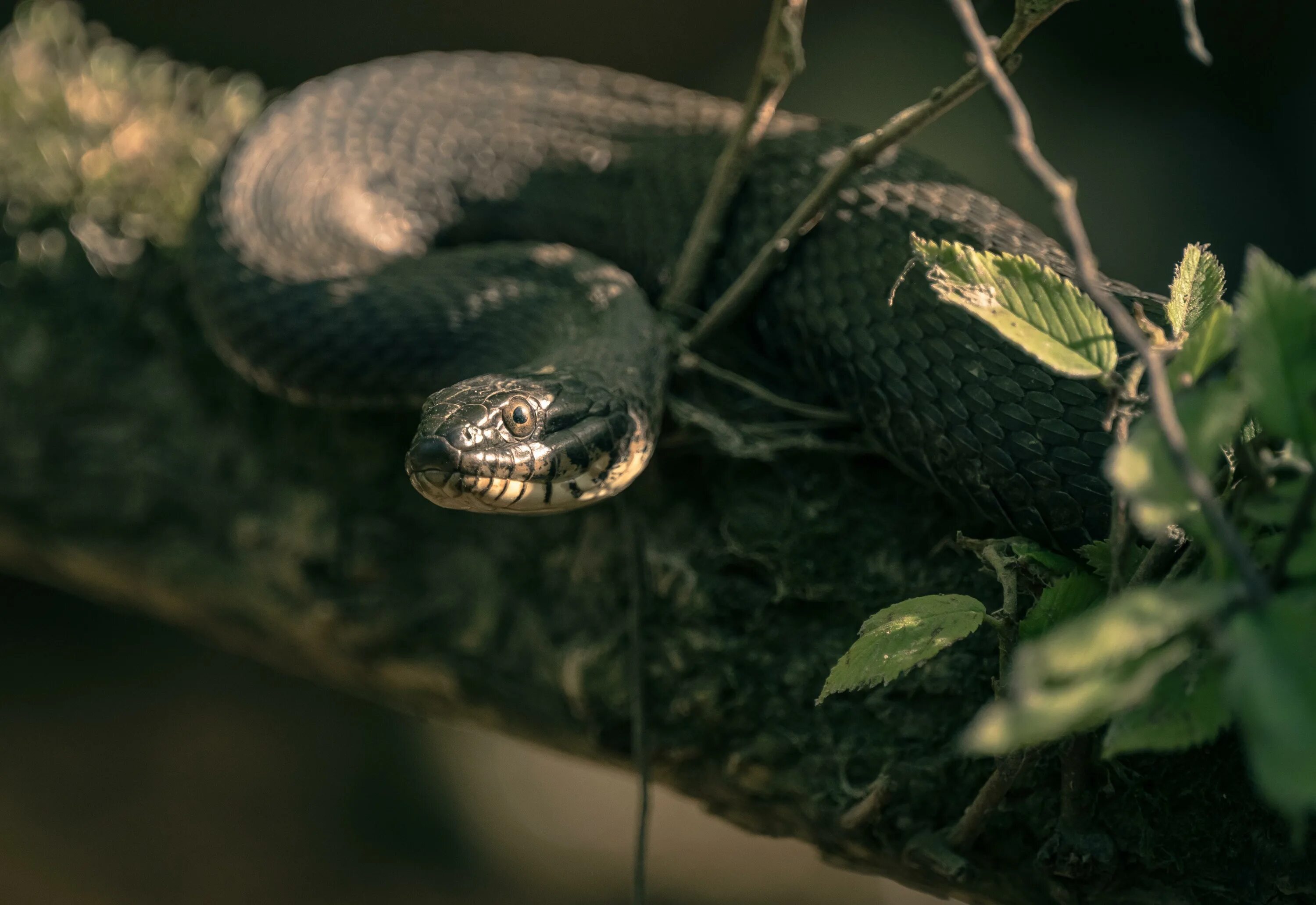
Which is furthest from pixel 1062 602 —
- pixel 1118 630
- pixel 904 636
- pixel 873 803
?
pixel 873 803

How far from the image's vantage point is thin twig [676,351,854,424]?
2779 millimetres

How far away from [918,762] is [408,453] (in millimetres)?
1340

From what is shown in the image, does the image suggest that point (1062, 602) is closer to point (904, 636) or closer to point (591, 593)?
point (904, 636)

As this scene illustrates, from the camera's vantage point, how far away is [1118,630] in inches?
40.8

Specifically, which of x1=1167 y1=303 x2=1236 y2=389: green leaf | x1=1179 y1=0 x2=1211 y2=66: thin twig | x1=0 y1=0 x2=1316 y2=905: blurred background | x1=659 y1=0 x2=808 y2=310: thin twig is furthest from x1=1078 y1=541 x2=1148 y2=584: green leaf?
x1=0 y1=0 x2=1316 y2=905: blurred background

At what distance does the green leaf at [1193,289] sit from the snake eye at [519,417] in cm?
142

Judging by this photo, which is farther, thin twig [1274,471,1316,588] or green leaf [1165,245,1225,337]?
green leaf [1165,245,1225,337]

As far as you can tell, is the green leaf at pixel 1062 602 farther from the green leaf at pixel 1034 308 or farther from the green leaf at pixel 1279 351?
the green leaf at pixel 1279 351

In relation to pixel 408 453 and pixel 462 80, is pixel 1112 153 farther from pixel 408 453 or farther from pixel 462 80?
pixel 408 453

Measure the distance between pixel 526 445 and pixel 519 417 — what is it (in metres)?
0.08

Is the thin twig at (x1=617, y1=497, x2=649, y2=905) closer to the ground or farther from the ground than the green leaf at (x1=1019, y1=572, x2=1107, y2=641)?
closer to the ground

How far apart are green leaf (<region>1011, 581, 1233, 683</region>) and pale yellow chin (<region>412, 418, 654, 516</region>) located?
152 centimetres

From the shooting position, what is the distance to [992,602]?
7.77 feet

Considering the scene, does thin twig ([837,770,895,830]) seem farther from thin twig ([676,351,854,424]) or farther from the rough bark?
thin twig ([676,351,854,424])
